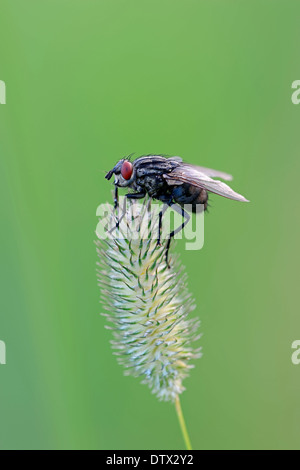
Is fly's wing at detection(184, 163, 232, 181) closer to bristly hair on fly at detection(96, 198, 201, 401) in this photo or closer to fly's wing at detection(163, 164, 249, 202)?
fly's wing at detection(163, 164, 249, 202)

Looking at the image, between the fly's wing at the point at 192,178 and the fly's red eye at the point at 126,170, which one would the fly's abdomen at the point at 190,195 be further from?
the fly's red eye at the point at 126,170

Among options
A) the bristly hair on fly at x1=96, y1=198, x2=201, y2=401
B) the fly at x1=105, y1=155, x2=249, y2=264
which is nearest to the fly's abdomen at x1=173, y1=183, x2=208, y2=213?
the fly at x1=105, y1=155, x2=249, y2=264

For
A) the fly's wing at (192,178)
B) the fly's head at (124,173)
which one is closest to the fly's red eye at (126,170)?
the fly's head at (124,173)

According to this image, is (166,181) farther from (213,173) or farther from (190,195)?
(213,173)

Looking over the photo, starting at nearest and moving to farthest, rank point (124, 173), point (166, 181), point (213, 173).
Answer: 1. point (124, 173)
2. point (166, 181)
3. point (213, 173)

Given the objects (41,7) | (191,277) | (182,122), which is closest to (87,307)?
(191,277)

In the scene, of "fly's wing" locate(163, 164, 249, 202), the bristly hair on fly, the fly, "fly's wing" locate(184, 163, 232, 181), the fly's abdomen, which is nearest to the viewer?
the bristly hair on fly

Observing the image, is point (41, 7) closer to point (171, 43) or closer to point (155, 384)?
point (171, 43)

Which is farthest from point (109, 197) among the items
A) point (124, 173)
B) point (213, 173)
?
point (213, 173)
